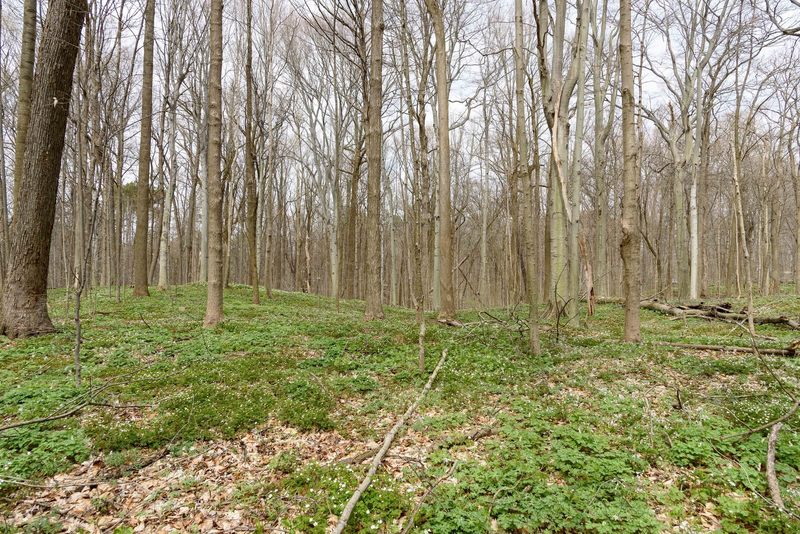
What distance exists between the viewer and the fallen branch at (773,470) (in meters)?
2.76

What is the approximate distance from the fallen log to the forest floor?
2956 millimetres

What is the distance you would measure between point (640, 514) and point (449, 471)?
1455mm

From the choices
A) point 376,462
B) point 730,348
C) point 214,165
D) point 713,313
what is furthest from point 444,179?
point 713,313

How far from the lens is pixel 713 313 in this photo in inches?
408

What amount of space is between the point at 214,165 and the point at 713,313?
13299mm

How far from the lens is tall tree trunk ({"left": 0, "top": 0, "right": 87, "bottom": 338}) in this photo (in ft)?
21.8

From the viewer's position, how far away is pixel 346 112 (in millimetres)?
22078

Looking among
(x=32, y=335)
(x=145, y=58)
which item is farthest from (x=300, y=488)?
(x=145, y=58)

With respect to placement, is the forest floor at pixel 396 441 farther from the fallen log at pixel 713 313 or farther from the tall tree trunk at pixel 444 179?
the tall tree trunk at pixel 444 179

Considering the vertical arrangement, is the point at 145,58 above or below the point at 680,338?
above

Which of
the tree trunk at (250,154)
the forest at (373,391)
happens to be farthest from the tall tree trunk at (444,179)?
the tree trunk at (250,154)

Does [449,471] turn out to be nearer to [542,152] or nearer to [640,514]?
[640,514]

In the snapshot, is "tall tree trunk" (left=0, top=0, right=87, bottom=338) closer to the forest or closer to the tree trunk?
the forest

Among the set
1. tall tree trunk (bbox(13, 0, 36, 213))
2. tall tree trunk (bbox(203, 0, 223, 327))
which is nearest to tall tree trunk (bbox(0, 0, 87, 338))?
tall tree trunk (bbox(13, 0, 36, 213))
